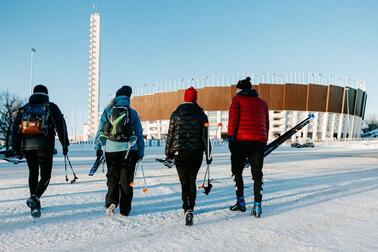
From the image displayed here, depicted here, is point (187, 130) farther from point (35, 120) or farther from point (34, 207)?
point (34, 207)

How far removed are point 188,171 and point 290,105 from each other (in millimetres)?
82021

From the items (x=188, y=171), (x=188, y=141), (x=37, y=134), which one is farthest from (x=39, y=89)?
(x=188, y=171)

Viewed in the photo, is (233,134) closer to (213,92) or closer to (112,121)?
(112,121)

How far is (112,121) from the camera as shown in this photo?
4426mm

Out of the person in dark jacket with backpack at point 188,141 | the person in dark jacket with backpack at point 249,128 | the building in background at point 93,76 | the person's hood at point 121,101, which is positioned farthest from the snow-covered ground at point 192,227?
the building in background at point 93,76

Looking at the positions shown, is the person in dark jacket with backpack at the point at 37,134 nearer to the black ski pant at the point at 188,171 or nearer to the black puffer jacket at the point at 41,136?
the black puffer jacket at the point at 41,136

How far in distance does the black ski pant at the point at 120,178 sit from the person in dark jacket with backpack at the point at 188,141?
580mm

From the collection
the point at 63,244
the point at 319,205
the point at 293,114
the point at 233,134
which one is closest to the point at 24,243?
the point at 63,244

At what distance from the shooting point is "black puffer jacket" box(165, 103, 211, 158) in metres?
4.28

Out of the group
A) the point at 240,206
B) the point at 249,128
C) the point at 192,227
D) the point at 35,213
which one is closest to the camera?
the point at 192,227

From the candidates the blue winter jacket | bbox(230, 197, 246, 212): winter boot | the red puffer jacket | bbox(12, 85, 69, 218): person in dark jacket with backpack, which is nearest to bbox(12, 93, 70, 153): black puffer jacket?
bbox(12, 85, 69, 218): person in dark jacket with backpack

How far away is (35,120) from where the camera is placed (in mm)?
4492

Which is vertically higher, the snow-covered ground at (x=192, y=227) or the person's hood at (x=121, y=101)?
the person's hood at (x=121, y=101)

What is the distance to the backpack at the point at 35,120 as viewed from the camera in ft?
14.6
